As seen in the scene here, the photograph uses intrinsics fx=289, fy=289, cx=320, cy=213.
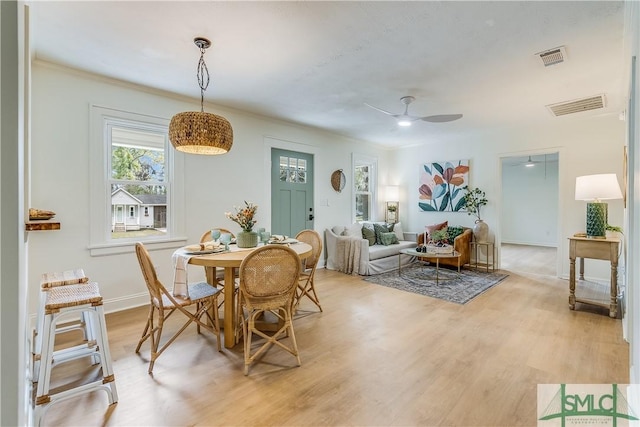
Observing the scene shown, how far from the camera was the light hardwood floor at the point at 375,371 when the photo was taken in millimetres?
1621

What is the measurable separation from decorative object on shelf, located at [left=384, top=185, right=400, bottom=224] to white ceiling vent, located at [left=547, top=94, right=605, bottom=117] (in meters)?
3.00

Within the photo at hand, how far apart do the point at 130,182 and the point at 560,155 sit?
6066 millimetres

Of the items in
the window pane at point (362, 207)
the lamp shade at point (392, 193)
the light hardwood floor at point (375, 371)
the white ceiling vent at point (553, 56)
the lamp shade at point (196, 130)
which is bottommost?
the light hardwood floor at point (375, 371)

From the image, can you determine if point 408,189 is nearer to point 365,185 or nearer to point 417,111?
point 365,185

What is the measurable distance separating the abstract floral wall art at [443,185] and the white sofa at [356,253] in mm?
1004

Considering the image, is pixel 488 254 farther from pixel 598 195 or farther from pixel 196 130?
pixel 196 130

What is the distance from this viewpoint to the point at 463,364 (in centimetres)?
212

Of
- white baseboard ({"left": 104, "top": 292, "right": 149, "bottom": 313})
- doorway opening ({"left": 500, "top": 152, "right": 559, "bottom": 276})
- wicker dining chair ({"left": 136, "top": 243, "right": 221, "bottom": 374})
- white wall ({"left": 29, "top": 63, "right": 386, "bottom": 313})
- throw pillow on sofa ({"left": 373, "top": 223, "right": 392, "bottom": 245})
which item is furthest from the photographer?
doorway opening ({"left": 500, "top": 152, "right": 559, "bottom": 276})

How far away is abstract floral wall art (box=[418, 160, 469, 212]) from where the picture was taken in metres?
5.56

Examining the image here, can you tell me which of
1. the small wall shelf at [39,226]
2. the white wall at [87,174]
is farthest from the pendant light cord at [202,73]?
the small wall shelf at [39,226]

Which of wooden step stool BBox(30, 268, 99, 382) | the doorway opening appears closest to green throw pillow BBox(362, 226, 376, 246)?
the doorway opening

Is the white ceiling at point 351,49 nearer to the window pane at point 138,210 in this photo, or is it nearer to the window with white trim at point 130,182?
the window with white trim at point 130,182

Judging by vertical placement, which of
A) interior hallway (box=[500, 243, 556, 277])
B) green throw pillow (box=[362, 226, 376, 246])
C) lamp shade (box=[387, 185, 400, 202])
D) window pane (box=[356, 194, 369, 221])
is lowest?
interior hallway (box=[500, 243, 556, 277])

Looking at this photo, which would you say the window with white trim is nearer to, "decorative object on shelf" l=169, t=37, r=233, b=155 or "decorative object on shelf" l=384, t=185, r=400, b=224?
"decorative object on shelf" l=169, t=37, r=233, b=155
